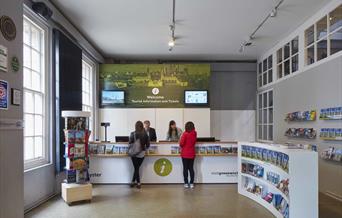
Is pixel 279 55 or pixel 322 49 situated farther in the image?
pixel 279 55

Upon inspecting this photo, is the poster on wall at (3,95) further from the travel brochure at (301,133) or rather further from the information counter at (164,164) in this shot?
the travel brochure at (301,133)

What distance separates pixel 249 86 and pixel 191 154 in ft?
17.9

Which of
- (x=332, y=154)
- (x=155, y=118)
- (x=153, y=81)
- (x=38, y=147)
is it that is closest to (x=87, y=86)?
(x=153, y=81)

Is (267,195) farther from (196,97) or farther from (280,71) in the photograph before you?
(196,97)

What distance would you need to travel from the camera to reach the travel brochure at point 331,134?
214 inches

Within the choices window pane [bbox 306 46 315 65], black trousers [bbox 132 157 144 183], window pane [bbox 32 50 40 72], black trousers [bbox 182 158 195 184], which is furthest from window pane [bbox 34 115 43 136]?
window pane [bbox 306 46 315 65]

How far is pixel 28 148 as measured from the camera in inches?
209

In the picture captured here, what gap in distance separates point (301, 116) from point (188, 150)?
2.69 metres

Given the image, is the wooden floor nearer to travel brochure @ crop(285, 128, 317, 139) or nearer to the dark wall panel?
the dark wall panel

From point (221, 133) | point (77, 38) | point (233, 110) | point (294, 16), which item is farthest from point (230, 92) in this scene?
point (77, 38)

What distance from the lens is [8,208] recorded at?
3688mm

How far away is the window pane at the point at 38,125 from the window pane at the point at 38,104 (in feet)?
0.31

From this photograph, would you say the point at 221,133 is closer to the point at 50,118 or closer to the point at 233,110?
the point at 233,110

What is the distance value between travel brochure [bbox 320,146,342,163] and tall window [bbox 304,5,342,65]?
182 centimetres
